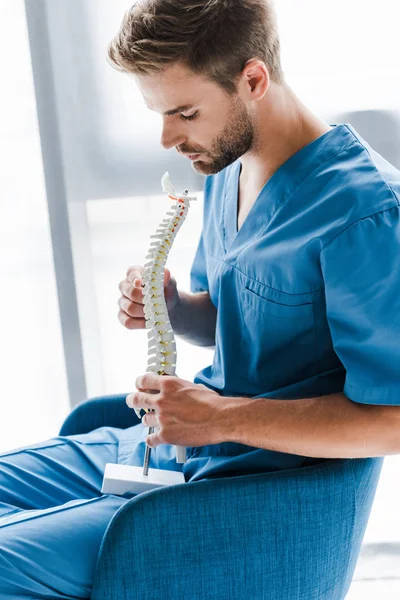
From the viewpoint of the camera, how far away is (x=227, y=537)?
3.54 ft

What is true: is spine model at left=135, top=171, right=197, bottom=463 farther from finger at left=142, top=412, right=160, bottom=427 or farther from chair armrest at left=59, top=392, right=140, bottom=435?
chair armrest at left=59, top=392, right=140, bottom=435

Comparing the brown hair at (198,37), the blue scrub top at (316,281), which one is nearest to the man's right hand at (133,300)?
the blue scrub top at (316,281)

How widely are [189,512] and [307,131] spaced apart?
25.8 inches

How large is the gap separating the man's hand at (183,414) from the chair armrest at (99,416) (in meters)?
0.38

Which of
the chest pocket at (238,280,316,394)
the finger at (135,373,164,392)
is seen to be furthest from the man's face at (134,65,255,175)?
the finger at (135,373,164,392)

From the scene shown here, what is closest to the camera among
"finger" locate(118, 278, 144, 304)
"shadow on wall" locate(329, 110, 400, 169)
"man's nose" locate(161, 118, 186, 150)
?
"man's nose" locate(161, 118, 186, 150)

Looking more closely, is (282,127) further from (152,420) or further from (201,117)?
(152,420)

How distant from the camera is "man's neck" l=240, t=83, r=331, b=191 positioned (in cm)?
126

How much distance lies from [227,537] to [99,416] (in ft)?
1.83

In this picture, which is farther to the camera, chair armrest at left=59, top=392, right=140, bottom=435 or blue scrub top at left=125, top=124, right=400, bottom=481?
chair armrest at left=59, top=392, right=140, bottom=435

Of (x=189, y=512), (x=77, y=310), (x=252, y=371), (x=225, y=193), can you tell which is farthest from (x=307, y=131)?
(x=77, y=310)

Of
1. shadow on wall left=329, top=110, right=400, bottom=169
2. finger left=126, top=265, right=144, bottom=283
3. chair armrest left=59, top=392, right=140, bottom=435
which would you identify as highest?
shadow on wall left=329, top=110, right=400, bottom=169

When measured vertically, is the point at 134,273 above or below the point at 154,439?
above

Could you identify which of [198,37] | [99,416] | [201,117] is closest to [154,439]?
[99,416]
